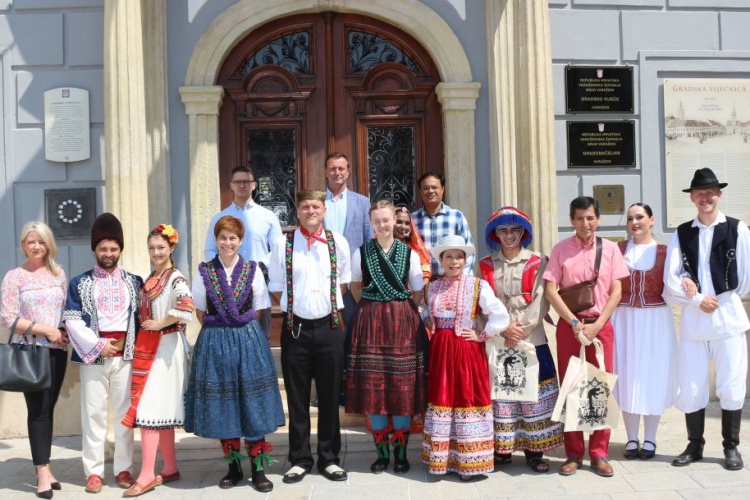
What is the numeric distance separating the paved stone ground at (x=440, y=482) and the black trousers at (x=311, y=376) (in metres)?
0.20

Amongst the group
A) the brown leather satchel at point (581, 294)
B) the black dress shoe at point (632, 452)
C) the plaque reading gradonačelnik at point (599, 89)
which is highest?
the plaque reading gradonačelnik at point (599, 89)

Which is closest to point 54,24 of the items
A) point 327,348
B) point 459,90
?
point 459,90

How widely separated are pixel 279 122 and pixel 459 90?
5.25ft

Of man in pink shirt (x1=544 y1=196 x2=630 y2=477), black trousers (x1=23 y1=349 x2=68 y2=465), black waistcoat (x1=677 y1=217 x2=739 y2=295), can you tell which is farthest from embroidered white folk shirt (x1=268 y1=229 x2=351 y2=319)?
black waistcoat (x1=677 y1=217 x2=739 y2=295)

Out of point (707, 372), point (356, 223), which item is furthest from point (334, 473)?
point (707, 372)

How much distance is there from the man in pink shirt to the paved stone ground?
0.16 m

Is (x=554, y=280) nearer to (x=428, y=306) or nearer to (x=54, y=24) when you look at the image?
(x=428, y=306)

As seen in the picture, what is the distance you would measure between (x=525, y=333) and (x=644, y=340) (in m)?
0.86

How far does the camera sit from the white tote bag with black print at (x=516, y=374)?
476 centimetres

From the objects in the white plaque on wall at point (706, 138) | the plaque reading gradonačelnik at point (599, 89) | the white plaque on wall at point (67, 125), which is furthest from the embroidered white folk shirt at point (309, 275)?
the white plaque on wall at point (706, 138)

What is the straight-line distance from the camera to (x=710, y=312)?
16.2 ft

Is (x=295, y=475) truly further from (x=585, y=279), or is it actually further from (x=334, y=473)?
(x=585, y=279)

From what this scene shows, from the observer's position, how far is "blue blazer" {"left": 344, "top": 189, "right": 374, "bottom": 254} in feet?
18.8

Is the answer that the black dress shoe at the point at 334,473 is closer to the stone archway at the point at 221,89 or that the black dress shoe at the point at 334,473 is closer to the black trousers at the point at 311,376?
the black trousers at the point at 311,376
